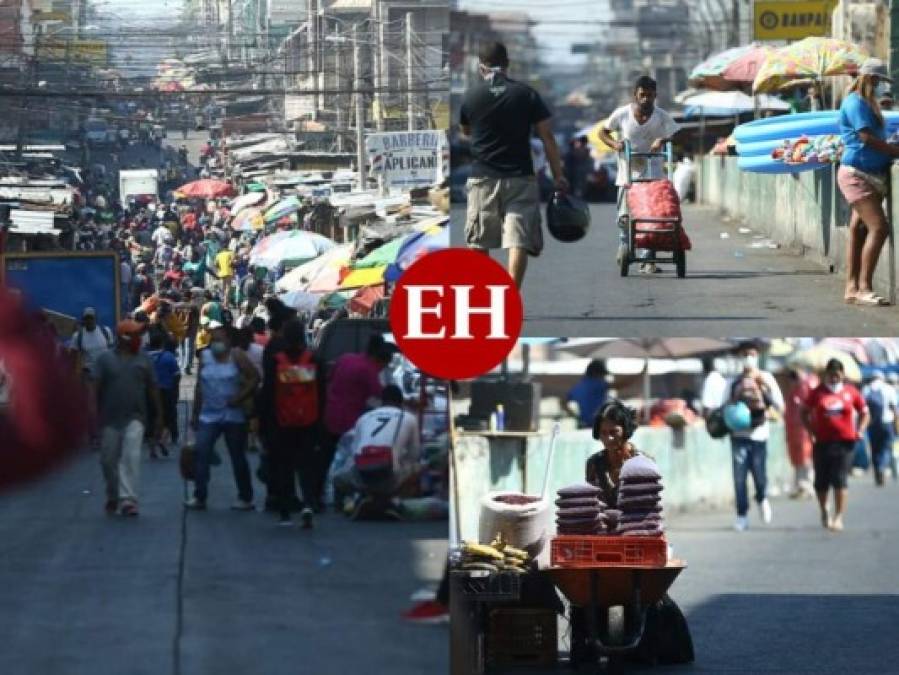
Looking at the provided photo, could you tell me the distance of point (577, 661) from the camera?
8961 millimetres

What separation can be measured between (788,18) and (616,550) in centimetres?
1449

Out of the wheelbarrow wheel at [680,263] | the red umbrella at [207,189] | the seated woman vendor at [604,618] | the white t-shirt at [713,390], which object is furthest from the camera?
the white t-shirt at [713,390]

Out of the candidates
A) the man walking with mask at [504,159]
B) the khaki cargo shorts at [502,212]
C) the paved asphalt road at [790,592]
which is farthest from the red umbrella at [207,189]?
the paved asphalt road at [790,592]

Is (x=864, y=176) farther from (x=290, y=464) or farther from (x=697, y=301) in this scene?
(x=290, y=464)

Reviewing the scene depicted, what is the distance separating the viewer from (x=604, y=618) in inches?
342

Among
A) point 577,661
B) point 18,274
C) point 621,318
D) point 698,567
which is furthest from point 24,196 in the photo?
point 698,567

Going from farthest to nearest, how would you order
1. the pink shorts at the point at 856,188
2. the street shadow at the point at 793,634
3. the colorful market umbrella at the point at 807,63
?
the colorful market umbrella at the point at 807,63 → the pink shorts at the point at 856,188 → the street shadow at the point at 793,634

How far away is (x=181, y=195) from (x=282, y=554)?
0.82 m

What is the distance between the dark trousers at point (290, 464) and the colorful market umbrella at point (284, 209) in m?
0.47

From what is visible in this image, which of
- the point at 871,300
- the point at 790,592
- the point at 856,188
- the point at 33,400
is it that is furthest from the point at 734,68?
the point at 33,400

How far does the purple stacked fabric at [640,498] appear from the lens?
26.3 ft

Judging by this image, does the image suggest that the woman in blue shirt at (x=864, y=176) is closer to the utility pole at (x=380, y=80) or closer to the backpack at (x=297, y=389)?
the utility pole at (x=380, y=80)

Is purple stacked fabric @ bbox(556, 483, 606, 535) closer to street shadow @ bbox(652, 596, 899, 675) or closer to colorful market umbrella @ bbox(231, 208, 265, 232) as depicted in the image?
street shadow @ bbox(652, 596, 899, 675)

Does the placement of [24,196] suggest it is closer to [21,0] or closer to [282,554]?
[21,0]
